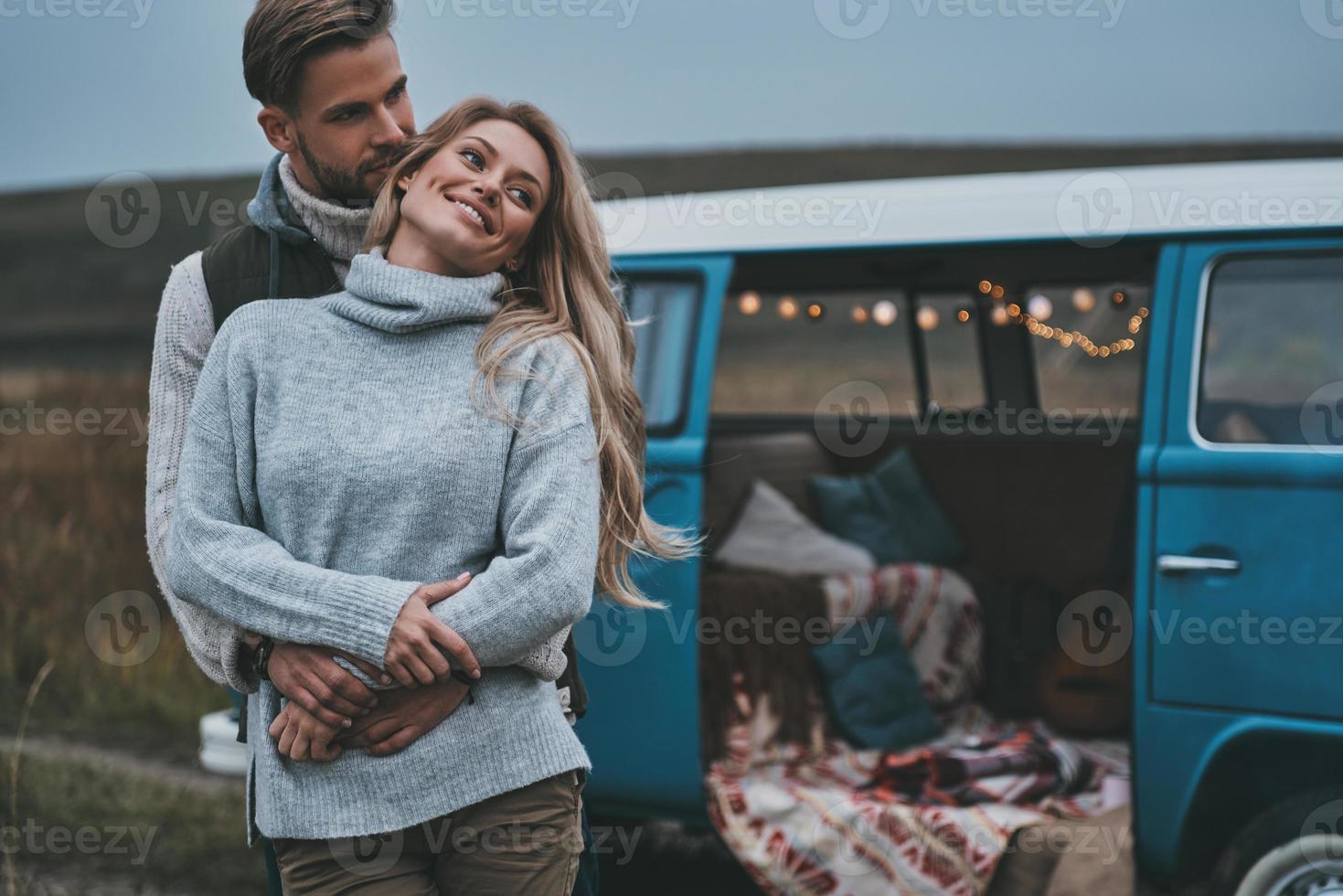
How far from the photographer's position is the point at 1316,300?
124 inches

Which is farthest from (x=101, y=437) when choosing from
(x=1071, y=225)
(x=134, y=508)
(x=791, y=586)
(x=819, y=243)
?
(x=1071, y=225)

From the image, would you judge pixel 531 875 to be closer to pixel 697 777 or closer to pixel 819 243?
pixel 697 777

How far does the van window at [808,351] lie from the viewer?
5461 mm

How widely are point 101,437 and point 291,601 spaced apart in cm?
898

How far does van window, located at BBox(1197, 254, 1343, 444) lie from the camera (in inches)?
123

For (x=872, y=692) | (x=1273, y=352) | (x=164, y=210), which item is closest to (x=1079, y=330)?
(x=872, y=692)

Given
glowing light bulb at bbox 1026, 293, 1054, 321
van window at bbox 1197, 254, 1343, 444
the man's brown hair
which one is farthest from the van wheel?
the man's brown hair

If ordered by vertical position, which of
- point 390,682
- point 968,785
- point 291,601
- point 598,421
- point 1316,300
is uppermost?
point 1316,300

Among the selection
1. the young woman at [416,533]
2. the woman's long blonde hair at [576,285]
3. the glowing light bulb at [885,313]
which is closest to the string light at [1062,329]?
the glowing light bulb at [885,313]

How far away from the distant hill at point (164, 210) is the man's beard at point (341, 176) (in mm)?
31497

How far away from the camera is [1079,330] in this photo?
16.8ft

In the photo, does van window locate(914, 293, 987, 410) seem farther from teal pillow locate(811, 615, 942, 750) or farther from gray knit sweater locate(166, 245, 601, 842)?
gray knit sweater locate(166, 245, 601, 842)

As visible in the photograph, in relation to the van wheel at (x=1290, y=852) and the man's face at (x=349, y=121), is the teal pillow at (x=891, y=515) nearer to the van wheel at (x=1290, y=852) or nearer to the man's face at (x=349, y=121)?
the van wheel at (x=1290, y=852)

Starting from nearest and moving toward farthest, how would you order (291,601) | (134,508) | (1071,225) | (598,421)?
(291,601)
(598,421)
(1071,225)
(134,508)
